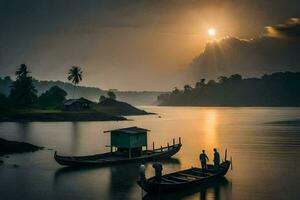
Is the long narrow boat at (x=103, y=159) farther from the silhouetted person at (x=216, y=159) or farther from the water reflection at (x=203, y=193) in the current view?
the water reflection at (x=203, y=193)

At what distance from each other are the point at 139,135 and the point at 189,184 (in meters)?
17.8

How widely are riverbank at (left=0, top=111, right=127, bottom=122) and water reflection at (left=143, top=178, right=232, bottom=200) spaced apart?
108 metres

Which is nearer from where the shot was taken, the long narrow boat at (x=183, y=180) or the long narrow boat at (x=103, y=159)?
the long narrow boat at (x=183, y=180)

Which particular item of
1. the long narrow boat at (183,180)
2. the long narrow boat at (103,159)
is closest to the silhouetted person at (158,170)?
the long narrow boat at (183,180)

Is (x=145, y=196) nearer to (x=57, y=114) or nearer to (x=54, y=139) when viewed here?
(x=54, y=139)

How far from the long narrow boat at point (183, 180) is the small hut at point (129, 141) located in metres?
12.8

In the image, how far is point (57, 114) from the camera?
483 feet

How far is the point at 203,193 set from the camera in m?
36.2

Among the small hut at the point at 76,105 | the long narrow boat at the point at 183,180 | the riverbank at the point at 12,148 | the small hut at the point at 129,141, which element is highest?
the small hut at the point at 76,105

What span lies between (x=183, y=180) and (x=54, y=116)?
116 metres

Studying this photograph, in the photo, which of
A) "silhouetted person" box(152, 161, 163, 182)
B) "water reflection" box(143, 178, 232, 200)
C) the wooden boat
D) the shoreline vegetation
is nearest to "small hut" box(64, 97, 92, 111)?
the shoreline vegetation

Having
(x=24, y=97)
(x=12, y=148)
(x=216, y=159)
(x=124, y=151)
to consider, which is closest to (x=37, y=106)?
(x=24, y=97)

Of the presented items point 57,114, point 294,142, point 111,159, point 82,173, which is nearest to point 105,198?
point 82,173

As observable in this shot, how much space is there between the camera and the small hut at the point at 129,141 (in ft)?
171
